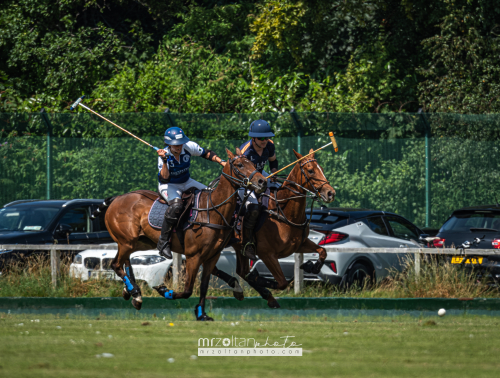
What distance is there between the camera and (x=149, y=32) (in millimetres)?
28953

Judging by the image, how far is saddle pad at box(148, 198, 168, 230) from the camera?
11.8 meters

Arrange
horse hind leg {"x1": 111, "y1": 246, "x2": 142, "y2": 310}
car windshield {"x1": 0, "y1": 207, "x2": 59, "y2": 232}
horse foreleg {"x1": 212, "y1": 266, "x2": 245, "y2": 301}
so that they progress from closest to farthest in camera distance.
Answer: horse hind leg {"x1": 111, "y1": 246, "x2": 142, "y2": 310}, horse foreleg {"x1": 212, "y1": 266, "x2": 245, "y2": 301}, car windshield {"x1": 0, "y1": 207, "x2": 59, "y2": 232}

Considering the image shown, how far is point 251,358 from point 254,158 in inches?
196

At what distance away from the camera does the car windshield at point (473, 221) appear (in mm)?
14130

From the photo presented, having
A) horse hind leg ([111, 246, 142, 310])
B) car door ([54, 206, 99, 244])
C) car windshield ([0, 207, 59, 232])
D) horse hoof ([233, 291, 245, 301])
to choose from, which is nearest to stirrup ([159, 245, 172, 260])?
horse hind leg ([111, 246, 142, 310])

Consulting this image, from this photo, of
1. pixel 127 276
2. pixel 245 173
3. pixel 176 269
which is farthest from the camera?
pixel 176 269

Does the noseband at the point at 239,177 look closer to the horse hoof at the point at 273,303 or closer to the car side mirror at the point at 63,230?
the horse hoof at the point at 273,303

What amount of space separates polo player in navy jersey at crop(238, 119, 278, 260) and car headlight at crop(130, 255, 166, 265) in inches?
110

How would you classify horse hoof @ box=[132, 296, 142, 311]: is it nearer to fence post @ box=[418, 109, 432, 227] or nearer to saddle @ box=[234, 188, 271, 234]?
saddle @ box=[234, 188, 271, 234]

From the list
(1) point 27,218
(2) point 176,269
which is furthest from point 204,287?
(1) point 27,218

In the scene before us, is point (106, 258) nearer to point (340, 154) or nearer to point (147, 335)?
point (147, 335)

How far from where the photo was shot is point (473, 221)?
14.4 meters

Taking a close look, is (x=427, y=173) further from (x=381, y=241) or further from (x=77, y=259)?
(x=77, y=259)

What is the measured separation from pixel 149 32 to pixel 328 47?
6.99 metres
